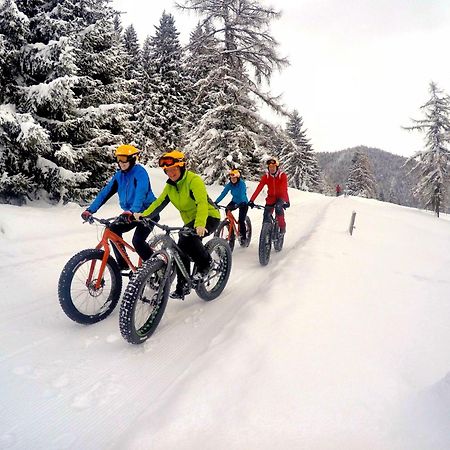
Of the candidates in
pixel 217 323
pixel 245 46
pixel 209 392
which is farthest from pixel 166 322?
pixel 245 46

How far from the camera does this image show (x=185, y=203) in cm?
469

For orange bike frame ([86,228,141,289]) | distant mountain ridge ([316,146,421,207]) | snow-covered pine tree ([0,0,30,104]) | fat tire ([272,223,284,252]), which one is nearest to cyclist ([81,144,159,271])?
orange bike frame ([86,228,141,289])

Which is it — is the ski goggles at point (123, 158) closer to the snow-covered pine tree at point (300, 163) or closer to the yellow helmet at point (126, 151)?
the yellow helmet at point (126, 151)

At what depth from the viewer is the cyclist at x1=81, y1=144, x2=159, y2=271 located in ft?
14.9

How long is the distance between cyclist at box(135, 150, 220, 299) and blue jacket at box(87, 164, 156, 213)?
25cm

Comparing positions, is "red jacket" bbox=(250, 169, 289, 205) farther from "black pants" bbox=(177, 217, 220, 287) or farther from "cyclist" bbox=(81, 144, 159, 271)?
"cyclist" bbox=(81, 144, 159, 271)

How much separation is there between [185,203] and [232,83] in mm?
15868

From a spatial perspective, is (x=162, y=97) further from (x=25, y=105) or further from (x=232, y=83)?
(x=25, y=105)

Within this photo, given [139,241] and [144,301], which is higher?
[139,241]

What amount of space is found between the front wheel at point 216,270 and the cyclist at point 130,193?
0.99 metres

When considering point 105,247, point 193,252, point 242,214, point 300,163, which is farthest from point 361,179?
point 105,247

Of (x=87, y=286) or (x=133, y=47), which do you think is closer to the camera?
(x=87, y=286)

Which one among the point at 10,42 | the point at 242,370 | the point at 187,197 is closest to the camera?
the point at 242,370

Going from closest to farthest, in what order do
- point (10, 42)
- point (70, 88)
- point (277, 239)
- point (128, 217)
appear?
point (128, 217)
point (277, 239)
point (10, 42)
point (70, 88)
